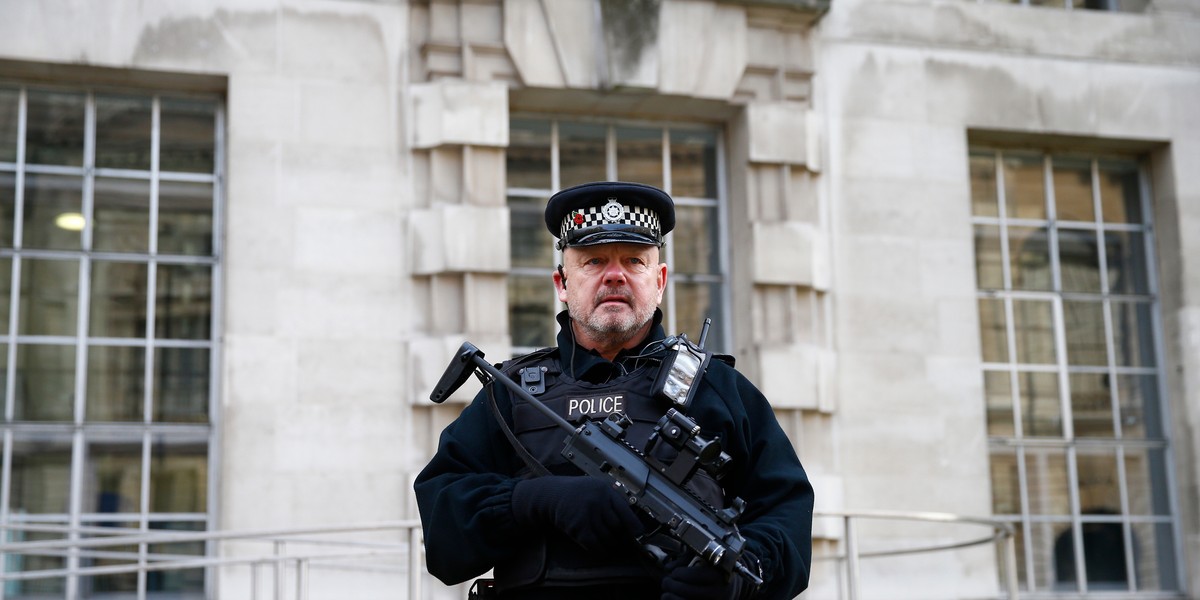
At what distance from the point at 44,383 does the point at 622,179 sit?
3899mm

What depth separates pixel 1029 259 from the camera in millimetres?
10609

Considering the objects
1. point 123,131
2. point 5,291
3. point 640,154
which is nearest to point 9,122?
point 123,131

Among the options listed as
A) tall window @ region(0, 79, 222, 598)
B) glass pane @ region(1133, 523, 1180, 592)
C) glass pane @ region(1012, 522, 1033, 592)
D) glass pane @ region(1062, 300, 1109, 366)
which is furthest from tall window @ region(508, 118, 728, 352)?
glass pane @ region(1133, 523, 1180, 592)

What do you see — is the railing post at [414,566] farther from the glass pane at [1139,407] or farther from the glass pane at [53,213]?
the glass pane at [1139,407]

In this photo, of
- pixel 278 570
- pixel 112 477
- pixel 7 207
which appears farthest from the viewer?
pixel 7 207

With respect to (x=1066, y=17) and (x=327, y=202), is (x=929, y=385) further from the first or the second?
(x=327, y=202)

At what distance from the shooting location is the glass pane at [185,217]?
30.0 feet

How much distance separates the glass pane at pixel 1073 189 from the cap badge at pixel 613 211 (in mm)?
7436

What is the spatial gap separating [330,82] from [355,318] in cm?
150

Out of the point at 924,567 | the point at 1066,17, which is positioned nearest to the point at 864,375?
the point at 924,567

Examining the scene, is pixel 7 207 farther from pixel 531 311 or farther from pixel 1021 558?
pixel 1021 558

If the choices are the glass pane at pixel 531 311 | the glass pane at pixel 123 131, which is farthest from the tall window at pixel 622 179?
the glass pane at pixel 123 131

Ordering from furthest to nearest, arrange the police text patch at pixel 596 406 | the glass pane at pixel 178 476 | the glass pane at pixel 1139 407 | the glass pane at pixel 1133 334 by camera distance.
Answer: the glass pane at pixel 1133 334 → the glass pane at pixel 1139 407 → the glass pane at pixel 178 476 → the police text patch at pixel 596 406

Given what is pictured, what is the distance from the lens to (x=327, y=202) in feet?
29.8
